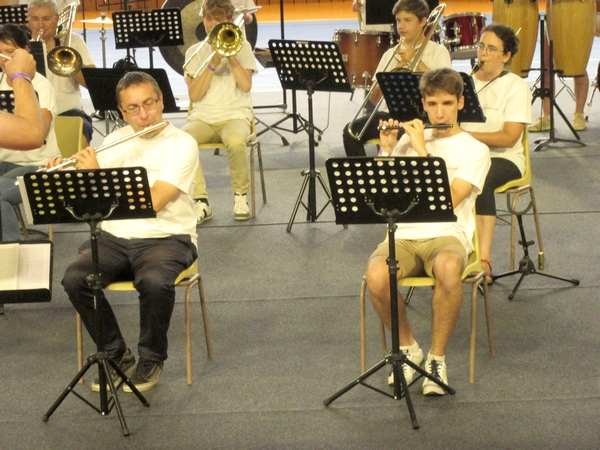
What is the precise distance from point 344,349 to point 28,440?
4.75 ft

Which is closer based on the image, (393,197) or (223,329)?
(393,197)

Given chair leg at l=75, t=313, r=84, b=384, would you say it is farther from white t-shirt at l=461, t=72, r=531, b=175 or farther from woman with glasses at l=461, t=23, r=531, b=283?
white t-shirt at l=461, t=72, r=531, b=175

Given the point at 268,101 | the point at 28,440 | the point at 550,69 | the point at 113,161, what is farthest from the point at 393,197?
the point at 268,101

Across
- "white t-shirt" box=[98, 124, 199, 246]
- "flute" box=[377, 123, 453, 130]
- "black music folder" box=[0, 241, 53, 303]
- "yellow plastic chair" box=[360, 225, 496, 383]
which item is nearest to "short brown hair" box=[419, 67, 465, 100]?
"flute" box=[377, 123, 453, 130]

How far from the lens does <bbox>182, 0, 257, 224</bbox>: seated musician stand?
613 cm

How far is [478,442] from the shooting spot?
10.9 feet

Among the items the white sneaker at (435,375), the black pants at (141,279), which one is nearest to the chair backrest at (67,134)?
the black pants at (141,279)

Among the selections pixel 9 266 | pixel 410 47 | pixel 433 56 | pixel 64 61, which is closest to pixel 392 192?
pixel 9 266

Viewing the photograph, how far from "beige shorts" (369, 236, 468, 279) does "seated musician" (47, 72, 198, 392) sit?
0.86m

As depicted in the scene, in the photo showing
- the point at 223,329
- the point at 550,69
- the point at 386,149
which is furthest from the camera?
the point at 550,69

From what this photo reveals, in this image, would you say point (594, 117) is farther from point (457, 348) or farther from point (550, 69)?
point (457, 348)

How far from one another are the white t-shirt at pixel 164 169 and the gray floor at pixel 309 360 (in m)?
0.62

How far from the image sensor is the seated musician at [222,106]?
613cm

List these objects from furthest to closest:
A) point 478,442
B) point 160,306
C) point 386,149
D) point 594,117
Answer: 1. point 594,117
2. point 386,149
3. point 160,306
4. point 478,442
